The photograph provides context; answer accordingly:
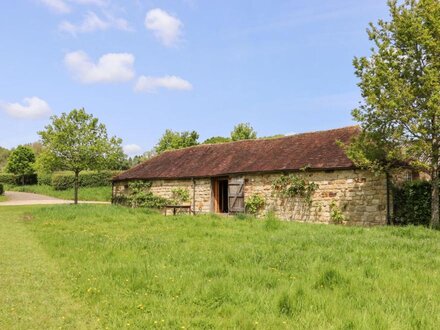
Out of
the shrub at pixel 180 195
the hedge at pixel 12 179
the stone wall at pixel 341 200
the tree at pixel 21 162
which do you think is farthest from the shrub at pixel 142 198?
the hedge at pixel 12 179

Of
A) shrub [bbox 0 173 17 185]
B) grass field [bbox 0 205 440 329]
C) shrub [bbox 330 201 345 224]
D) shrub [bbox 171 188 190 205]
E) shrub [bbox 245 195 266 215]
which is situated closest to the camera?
grass field [bbox 0 205 440 329]

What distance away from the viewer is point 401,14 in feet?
43.6

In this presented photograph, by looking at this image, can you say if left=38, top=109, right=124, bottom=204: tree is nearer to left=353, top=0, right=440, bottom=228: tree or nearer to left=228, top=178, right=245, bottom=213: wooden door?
left=228, top=178, right=245, bottom=213: wooden door

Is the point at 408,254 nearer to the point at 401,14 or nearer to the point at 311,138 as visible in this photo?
the point at 401,14

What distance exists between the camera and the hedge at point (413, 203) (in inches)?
556

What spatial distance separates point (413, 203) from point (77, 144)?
67.3 feet

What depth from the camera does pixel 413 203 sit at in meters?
14.5

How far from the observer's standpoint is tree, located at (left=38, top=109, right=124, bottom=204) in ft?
83.2

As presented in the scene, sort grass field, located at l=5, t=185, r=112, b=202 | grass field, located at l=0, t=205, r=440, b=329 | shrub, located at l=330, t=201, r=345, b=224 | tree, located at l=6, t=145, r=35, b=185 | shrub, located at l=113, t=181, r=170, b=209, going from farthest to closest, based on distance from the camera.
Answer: tree, located at l=6, t=145, r=35, b=185
grass field, located at l=5, t=185, r=112, b=202
shrub, located at l=113, t=181, r=170, b=209
shrub, located at l=330, t=201, r=345, b=224
grass field, located at l=0, t=205, r=440, b=329

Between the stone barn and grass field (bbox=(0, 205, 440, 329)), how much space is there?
545 cm

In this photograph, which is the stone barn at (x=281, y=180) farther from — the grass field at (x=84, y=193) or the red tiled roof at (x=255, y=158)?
the grass field at (x=84, y=193)

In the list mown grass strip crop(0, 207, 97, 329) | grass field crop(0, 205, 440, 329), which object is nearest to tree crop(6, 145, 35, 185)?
grass field crop(0, 205, 440, 329)

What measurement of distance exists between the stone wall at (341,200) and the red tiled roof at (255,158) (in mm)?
570

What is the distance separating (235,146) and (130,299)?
18.8 meters
